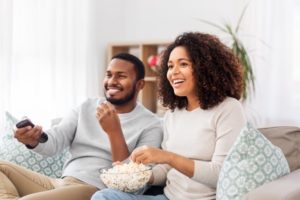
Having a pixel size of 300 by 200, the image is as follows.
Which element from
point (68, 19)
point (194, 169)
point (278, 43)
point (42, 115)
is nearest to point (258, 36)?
point (278, 43)

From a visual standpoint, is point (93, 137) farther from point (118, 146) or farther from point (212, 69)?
point (212, 69)

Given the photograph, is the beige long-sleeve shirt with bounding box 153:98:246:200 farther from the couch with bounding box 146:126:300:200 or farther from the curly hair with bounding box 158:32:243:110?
the couch with bounding box 146:126:300:200

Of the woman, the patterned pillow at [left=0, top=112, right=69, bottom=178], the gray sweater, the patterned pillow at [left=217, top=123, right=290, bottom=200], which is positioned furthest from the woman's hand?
the patterned pillow at [left=0, top=112, right=69, bottom=178]

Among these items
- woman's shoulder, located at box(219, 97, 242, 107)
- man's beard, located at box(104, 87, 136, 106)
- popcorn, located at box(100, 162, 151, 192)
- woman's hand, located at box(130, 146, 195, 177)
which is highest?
woman's shoulder, located at box(219, 97, 242, 107)

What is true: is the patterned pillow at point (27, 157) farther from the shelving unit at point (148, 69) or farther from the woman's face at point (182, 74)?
the shelving unit at point (148, 69)

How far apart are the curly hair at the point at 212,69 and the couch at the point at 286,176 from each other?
0.23 meters

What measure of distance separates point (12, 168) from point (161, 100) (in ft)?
2.13

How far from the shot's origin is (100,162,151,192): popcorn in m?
1.47

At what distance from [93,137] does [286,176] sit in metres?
0.84

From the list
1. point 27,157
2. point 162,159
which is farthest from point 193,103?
point 27,157

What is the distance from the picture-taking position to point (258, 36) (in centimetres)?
313

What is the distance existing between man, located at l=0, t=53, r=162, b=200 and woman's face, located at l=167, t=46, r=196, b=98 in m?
0.29

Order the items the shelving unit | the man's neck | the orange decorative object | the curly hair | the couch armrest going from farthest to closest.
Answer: the shelving unit < the orange decorative object < the man's neck < the curly hair < the couch armrest

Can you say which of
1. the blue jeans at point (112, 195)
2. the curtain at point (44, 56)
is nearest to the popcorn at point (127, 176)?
the blue jeans at point (112, 195)
